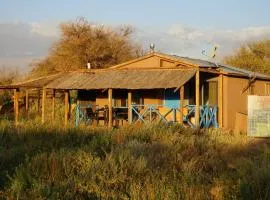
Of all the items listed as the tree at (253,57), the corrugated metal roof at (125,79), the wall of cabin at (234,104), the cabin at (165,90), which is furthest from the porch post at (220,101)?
the tree at (253,57)

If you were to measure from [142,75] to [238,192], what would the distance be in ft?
49.7

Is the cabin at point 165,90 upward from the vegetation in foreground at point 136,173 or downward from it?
upward

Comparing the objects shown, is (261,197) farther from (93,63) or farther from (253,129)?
(93,63)

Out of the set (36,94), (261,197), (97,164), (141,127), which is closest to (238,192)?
(261,197)

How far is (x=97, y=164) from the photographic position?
9.36 m

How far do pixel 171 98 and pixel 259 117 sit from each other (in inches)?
196

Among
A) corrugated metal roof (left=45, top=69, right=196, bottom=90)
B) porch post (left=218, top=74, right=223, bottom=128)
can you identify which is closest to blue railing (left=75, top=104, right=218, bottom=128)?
porch post (left=218, top=74, right=223, bottom=128)

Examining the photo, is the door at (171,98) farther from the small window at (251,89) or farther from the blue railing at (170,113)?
the small window at (251,89)

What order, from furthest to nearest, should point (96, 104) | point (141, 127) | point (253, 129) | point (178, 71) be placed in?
point (96, 104) → point (178, 71) → point (253, 129) → point (141, 127)

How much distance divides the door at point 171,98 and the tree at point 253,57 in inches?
772

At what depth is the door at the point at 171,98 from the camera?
941 inches

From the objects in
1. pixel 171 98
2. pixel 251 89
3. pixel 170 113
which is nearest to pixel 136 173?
pixel 170 113

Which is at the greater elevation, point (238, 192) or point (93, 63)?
point (93, 63)

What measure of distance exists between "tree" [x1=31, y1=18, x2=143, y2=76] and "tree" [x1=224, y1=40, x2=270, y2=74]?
8.83 metres
